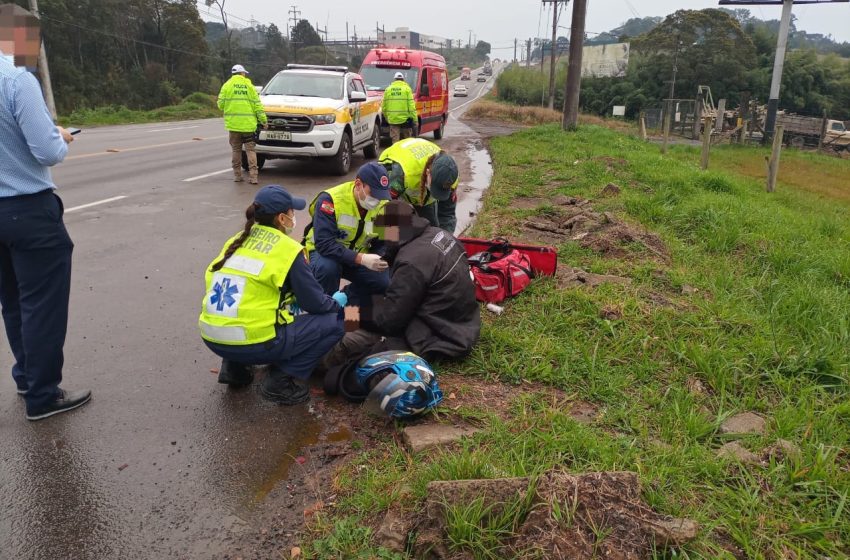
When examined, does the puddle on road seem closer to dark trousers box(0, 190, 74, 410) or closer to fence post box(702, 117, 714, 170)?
fence post box(702, 117, 714, 170)

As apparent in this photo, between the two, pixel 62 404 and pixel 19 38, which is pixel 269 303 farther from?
pixel 19 38

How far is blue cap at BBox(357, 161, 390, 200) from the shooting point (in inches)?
159

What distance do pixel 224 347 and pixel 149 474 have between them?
729mm

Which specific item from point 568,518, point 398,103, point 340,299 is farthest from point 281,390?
point 398,103

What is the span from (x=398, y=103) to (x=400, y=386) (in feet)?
34.9

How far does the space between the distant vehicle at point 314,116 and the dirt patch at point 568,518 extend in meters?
9.06

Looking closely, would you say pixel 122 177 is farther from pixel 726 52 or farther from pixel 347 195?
pixel 726 52

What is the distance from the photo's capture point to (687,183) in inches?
375

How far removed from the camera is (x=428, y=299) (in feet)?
12.0

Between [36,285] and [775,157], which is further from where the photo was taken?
[775,157]

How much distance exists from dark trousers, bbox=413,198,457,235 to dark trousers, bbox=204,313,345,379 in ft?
5.52

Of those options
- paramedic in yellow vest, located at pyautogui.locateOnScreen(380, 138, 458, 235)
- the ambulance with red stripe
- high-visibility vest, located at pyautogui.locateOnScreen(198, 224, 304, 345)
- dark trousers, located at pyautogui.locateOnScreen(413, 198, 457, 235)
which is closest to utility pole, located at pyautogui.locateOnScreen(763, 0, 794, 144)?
the ambulance with red stripe

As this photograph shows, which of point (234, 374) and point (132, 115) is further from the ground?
point (132, 115)

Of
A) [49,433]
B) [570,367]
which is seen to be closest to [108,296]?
[49,433]
